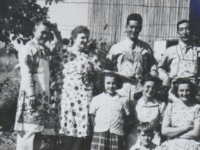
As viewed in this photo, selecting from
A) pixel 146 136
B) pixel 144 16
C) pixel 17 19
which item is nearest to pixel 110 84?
pixel 146 136

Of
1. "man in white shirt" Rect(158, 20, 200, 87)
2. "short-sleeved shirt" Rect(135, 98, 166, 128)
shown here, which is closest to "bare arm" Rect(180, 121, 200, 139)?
"short-sleeved shirt" Rect(135, 98, 166, 128)

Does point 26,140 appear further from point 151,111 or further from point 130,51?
point 130,51

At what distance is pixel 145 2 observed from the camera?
7.61 m

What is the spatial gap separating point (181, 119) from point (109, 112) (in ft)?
2.55

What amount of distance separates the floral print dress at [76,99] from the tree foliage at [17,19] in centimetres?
114

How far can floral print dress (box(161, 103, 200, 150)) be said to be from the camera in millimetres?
5087

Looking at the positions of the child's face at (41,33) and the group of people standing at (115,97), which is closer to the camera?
the group of people standing at (115,97)

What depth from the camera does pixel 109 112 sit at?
5301mm

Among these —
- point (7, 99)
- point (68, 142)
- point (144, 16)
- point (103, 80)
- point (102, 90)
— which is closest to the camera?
point (68, 142)

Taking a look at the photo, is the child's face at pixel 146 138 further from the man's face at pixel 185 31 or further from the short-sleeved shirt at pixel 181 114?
the man's face at pixel 185 31

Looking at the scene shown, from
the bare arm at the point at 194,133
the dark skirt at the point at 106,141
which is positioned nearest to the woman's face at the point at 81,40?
the dark skirt at the point at 106,141

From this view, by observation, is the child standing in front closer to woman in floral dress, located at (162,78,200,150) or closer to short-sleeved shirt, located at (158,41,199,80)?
woman in floral dress, located at (162,78,200,150)

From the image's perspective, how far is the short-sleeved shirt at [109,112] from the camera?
17.3 ft

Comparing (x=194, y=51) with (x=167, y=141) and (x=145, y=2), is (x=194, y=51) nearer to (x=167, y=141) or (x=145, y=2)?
(x=167, y=141)
